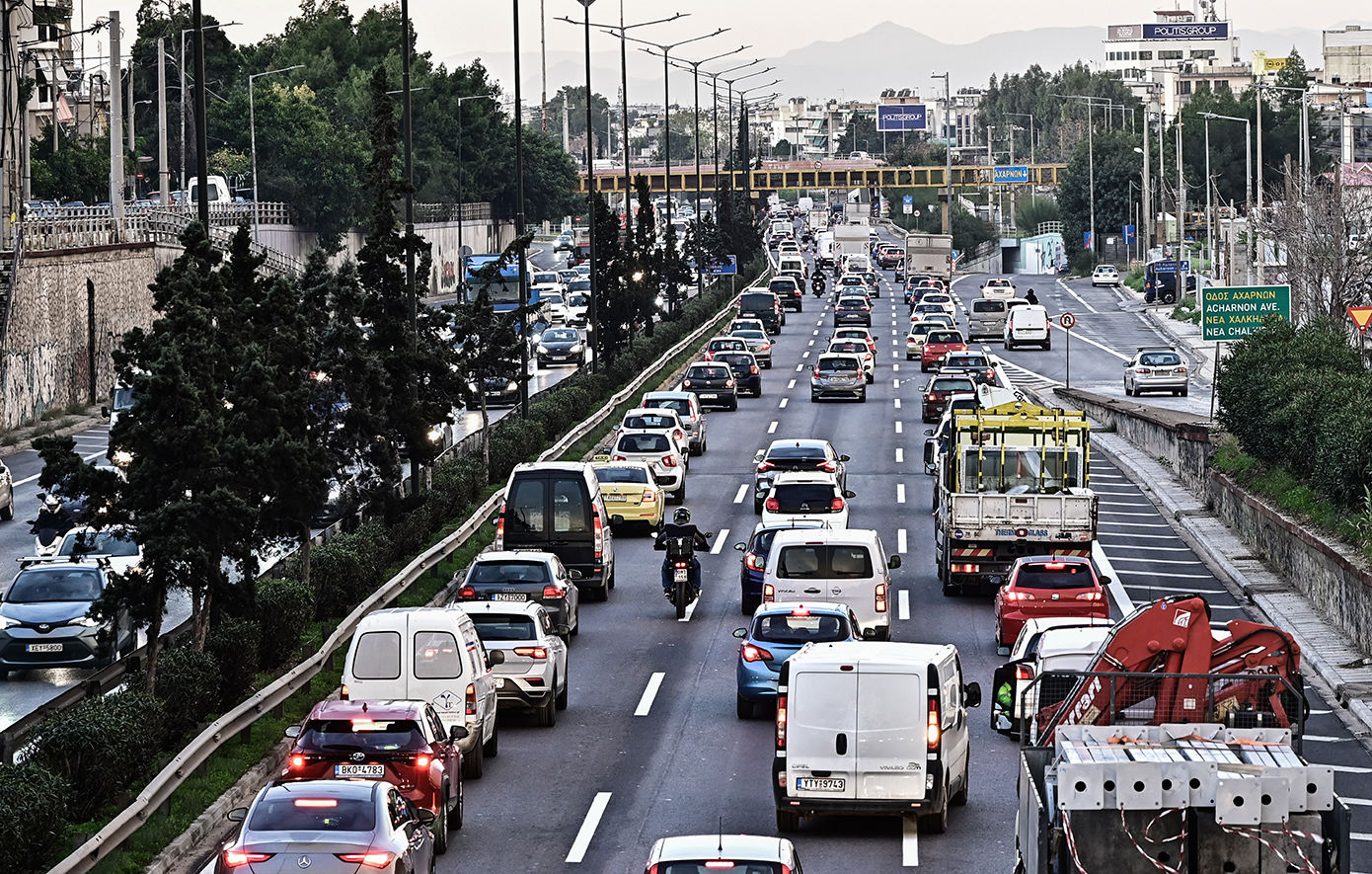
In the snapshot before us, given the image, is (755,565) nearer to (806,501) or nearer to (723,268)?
(806,501)

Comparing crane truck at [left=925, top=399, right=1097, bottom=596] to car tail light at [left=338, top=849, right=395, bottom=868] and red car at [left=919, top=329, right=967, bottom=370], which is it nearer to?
car tail light at [left=338, top=849, right=395, bottom=868]

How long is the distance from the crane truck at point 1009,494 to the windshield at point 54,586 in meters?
13.3

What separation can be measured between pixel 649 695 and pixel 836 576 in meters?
3.46

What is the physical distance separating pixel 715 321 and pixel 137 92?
2312 inches

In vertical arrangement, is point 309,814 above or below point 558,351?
below

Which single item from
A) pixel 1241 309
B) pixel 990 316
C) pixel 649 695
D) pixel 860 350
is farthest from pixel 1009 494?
pixel 990 316

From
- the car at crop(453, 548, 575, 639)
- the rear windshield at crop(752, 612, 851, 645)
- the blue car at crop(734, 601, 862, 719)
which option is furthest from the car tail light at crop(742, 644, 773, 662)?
the car at crop(453, 548, 575, 639)

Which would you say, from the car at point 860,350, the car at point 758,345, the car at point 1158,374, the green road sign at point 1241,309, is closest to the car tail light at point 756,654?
the green road sign at point 1241,309

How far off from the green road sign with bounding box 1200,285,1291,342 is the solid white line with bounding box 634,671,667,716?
79.6 feet

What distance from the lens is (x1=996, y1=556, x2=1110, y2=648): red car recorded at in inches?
1127

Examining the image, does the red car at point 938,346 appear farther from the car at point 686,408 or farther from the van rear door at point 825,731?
the van rear door at point 825,731

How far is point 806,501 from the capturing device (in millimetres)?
36562

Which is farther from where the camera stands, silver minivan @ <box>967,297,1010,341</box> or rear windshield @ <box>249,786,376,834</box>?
silver minivan @ <box>967,297,1010,341</box>

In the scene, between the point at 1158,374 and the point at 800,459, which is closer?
the point at 800,459
